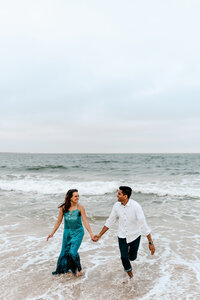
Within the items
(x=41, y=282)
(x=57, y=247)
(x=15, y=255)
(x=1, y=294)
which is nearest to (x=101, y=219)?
(x=57, y=247)

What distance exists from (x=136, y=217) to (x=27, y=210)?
27.2 ft

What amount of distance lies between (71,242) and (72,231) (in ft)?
0.71

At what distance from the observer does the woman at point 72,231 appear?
192 inches

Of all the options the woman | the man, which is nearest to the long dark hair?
the woman

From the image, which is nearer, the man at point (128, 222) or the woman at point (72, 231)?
the man at point (128, 222)

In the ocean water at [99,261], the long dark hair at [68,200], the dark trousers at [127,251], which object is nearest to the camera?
the ocean water at [99,261]

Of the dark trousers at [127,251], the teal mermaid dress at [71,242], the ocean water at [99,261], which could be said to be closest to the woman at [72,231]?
the teal mermaid dress at [71,242]

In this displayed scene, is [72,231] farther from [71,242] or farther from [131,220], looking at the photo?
[131,220]

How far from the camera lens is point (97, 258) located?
6.14 meters

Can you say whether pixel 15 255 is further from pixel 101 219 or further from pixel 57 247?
pixel 101 219

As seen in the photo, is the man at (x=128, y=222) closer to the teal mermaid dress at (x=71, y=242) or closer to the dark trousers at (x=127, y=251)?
the dark trousers at (x=127, y=251)

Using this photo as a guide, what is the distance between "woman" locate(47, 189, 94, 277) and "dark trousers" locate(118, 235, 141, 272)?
700 mm

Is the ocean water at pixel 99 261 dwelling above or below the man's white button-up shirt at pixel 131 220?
below

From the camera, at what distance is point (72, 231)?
493 centimetres
